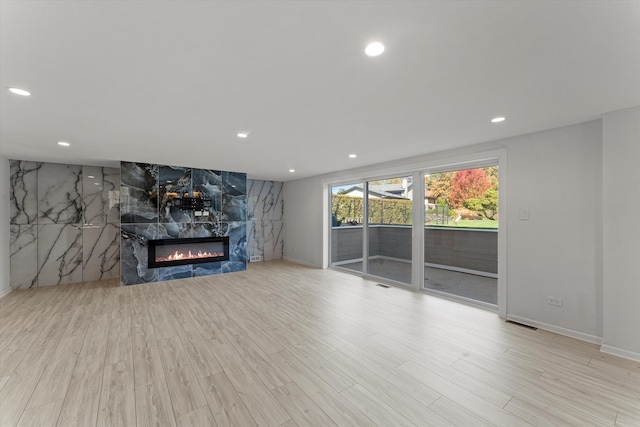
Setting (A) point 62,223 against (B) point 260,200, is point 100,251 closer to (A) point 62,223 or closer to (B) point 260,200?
(A) point 62,223

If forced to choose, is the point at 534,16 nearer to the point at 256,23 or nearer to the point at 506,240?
the point at 256,23

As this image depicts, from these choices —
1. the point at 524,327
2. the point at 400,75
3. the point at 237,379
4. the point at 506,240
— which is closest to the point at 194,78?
the point at 400,75

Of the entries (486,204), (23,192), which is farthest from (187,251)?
(486,204)

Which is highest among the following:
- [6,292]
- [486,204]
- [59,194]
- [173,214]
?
[59,194]

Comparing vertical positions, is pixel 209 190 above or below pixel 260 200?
above

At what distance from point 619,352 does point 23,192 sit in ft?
A: 30.2

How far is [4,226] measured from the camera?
179 inches

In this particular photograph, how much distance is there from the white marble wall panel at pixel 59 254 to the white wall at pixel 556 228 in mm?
7806

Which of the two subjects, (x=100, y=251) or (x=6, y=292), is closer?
(x=6, y=292)

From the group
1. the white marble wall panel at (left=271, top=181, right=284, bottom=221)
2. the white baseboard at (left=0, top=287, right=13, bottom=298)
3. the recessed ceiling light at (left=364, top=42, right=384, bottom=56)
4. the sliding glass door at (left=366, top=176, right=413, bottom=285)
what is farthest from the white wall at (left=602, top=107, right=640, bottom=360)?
the white baseboard at (left=0, top=287, right=13, bottom=298)

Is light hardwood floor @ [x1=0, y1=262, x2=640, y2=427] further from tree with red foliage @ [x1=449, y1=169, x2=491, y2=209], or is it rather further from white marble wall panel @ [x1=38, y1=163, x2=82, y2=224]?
white marble wall panel @ [x1=38, y1=163, x2=82, y2=224]

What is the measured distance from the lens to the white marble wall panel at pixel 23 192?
482 centimetres

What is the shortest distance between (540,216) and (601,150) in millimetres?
883

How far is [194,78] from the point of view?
6.28 feet
